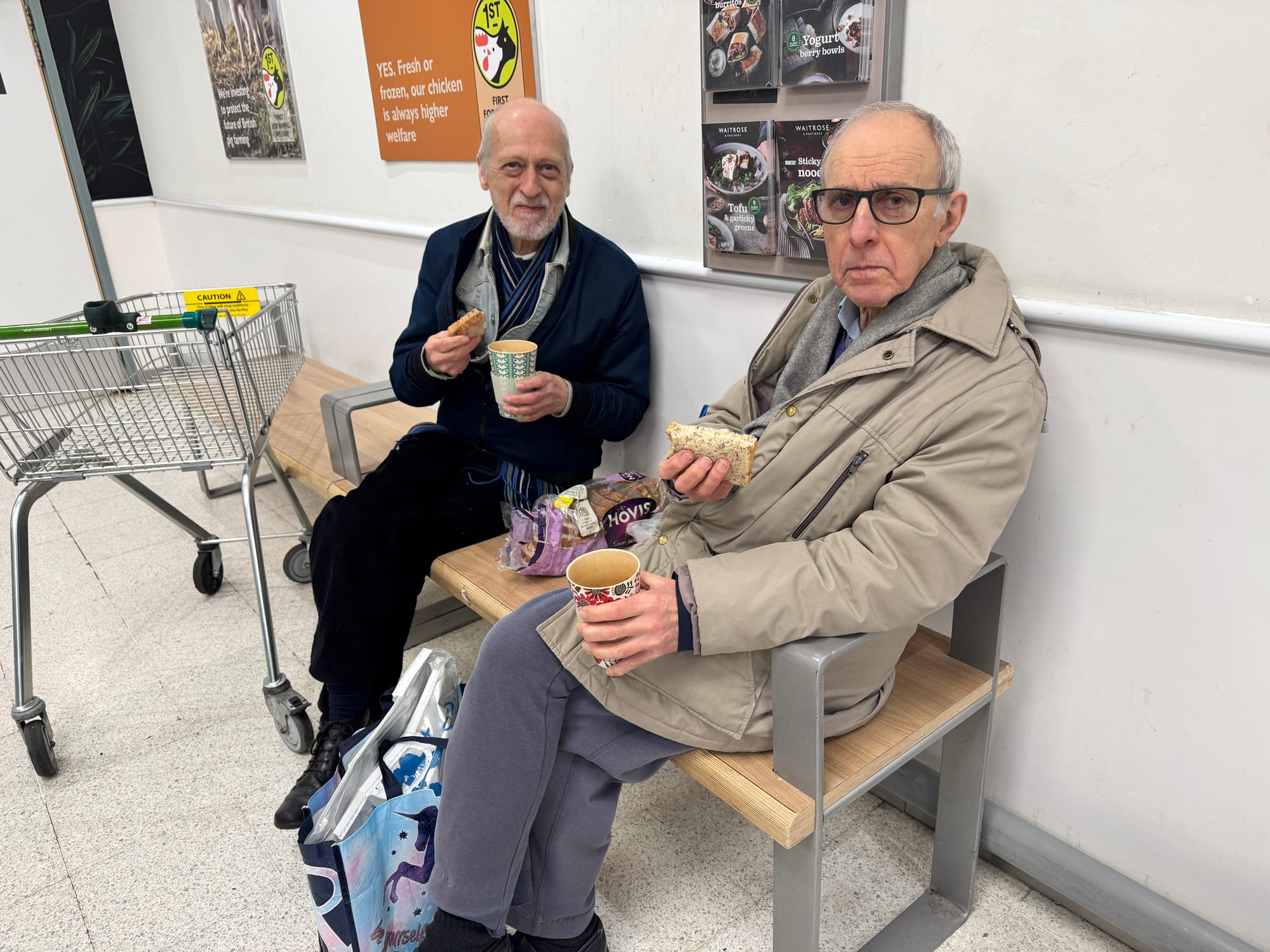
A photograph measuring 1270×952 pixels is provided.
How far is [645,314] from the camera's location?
2203mm

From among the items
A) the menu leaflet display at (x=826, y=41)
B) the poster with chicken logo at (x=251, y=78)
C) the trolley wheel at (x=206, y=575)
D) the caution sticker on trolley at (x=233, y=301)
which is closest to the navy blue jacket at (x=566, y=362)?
the caution sticker on trolley at (x=233, y=301)

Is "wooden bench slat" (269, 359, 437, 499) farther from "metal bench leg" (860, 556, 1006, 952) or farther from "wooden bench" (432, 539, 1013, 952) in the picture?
"metal bench leg" (860, 556, 1006, 952)

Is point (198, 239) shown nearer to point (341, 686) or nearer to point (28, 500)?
point (28, 500)

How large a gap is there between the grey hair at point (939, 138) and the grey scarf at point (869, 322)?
0.31 ft

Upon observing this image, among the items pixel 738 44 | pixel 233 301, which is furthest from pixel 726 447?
pixel 233 301

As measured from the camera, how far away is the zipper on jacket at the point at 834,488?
1.29m

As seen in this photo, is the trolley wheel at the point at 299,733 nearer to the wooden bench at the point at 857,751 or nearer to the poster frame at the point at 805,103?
the wooden bench at the point at 857,751

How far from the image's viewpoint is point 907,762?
1571 mm

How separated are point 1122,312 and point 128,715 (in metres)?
2.57

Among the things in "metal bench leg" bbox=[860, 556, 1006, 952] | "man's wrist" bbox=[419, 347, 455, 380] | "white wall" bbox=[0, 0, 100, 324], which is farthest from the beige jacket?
"white wall" bbox=[0, 0, 100, 324]

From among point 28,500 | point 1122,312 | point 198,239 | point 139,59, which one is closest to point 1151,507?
point 1122,312

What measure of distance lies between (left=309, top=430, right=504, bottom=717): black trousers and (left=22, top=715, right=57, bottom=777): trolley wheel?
2.43 ft

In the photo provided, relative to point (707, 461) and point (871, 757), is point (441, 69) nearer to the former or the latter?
point (707, 461)

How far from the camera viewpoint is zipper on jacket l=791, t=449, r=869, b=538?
4.23ft
